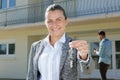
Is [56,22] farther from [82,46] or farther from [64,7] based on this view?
[64,7]

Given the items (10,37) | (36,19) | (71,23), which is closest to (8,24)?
(10,37)

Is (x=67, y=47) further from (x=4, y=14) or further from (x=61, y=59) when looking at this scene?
(x=4, y=14)

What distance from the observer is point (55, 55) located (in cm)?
293

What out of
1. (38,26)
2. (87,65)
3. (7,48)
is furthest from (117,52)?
(87,65)

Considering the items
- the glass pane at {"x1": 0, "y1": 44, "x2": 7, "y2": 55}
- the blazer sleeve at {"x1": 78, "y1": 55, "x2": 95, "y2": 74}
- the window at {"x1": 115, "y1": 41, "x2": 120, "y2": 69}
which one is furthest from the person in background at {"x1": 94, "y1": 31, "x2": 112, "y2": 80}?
the glass pane at {"x1": 0, "y1": 44, "x2": 7, "y2": 55}

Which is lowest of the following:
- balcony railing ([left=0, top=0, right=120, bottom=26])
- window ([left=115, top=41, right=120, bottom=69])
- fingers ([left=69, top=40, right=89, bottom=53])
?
window ([left=115, top=41, right=120, bottom=69])

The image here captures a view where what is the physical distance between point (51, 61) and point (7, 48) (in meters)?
17.4

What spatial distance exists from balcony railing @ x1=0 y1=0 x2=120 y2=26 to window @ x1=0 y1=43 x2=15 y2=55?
1.40 m

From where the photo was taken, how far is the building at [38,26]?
571 inches

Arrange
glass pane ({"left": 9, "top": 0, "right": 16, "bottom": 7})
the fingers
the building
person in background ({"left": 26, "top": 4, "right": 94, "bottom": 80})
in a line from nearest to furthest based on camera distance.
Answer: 1. the fingers
2. person in background ({"left": 26, "top": 4, "right": 94, "bottom": 80})
3. the building
4. glass pane ({"left": 9, "top": 0, "right": 16, "bottom": 7})

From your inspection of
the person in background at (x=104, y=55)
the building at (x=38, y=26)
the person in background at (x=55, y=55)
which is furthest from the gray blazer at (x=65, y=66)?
the building at (x=38, y=26)

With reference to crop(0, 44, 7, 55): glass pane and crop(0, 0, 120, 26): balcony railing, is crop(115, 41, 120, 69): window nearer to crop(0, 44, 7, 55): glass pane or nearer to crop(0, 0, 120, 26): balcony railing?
crop(0, 0, 120, 26): balcony railing

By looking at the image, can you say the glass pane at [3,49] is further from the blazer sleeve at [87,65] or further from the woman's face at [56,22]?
the blazer sleeve at [87,65]

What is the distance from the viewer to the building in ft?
47.6
